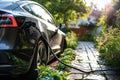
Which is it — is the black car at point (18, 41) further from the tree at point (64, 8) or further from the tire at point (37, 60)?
the tree at point (64, 8)

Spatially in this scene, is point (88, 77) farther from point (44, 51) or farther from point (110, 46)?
point (110, 46)

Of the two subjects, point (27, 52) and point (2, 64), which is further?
point (27, 52)

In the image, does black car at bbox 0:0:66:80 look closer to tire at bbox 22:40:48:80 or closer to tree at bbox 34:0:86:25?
tire at bbox 22:40:48:80

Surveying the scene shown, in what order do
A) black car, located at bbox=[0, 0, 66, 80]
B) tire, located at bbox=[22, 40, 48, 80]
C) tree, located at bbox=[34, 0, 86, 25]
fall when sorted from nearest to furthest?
black car, located at bbox=[0, 0, 66, 80] → tire, located at bbox=[22, 40, 48, 80] → tree, located at bbox=[34, 0, 86, 25]

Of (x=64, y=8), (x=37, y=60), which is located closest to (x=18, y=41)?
(x=37, y=60)

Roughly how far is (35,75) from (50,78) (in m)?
0.86

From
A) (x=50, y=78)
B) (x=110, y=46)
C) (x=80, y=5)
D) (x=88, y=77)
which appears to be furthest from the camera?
(x=80, y=5)

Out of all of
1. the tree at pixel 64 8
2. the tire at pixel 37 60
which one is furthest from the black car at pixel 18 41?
the tree at pixel 64 8

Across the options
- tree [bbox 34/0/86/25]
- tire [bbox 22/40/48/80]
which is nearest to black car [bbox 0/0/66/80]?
tire [bbox 22/40/48/80]

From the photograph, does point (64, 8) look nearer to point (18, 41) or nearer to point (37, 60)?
point (37, 60)

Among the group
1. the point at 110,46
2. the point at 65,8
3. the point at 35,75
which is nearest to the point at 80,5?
the point at 65,8

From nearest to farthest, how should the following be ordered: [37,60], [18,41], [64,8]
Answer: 1. [18,41]
2. [37,60]
3. [64,8]

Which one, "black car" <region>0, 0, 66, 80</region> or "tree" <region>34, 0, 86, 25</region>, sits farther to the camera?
"tree" <region>34, 0, 86, 25</region>

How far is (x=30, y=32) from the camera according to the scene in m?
6.00
